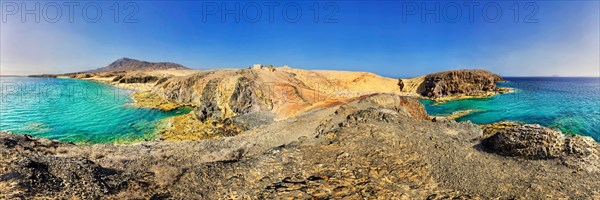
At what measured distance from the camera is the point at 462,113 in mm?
26031

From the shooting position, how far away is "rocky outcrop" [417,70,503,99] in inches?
1612

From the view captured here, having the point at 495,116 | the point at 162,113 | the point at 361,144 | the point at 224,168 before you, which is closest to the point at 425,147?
the point at 361,144

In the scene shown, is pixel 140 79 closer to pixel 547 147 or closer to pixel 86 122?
pixel 86 122

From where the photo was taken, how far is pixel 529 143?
28.0ft

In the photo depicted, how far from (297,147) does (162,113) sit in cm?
1834

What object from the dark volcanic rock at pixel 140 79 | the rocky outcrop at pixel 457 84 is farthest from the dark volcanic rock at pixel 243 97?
the dark volcanic rock at pixel 140 79

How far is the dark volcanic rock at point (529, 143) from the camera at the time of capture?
27.2ft

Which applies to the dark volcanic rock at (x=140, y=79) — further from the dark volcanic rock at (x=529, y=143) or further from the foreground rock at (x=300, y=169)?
the dark volcanic rock at (x=529, y=143)

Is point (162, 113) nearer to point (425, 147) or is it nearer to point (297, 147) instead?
point (297, 147)

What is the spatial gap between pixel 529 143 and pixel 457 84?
37.5 meters

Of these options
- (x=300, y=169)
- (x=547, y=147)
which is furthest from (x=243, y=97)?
(x=547, y=147)

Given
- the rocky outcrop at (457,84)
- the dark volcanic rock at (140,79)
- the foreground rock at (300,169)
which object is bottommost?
the foreground rock at (300,169)

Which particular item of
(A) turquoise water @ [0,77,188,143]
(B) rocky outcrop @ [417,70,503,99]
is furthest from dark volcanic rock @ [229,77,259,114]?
(B) rocky outcrop @ [417,70,503,99]

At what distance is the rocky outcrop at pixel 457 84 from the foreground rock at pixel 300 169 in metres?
34.3
